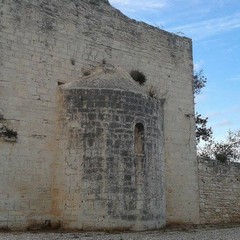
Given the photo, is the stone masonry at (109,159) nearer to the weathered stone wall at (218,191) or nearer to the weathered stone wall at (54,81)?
the weathered stone wall at (54,81)

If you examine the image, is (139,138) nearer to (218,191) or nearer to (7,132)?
(7,132)

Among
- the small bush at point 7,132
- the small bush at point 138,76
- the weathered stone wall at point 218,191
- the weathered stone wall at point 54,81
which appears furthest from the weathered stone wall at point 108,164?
the weathered stone wall at point 218,191

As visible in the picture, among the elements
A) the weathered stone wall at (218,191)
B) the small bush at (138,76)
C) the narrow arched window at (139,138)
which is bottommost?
the weathered stone wall at (218,191)

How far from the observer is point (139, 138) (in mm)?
13086

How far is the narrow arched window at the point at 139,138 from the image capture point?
13.0 metres

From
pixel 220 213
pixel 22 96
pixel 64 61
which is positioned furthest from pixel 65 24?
pixel 220 213

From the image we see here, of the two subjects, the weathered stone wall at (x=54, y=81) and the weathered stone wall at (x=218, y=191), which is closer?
the weathered stone wall at (x=54, y=81)

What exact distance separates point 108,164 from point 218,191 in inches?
267

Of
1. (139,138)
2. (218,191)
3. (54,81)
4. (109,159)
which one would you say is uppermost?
(54,81)

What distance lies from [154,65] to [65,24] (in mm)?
3812

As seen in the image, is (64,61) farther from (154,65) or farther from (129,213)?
(129,213)

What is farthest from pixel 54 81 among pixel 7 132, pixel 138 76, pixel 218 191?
pixel 218 191

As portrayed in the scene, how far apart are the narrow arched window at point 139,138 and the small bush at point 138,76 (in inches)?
115

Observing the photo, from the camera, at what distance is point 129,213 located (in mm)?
12242
